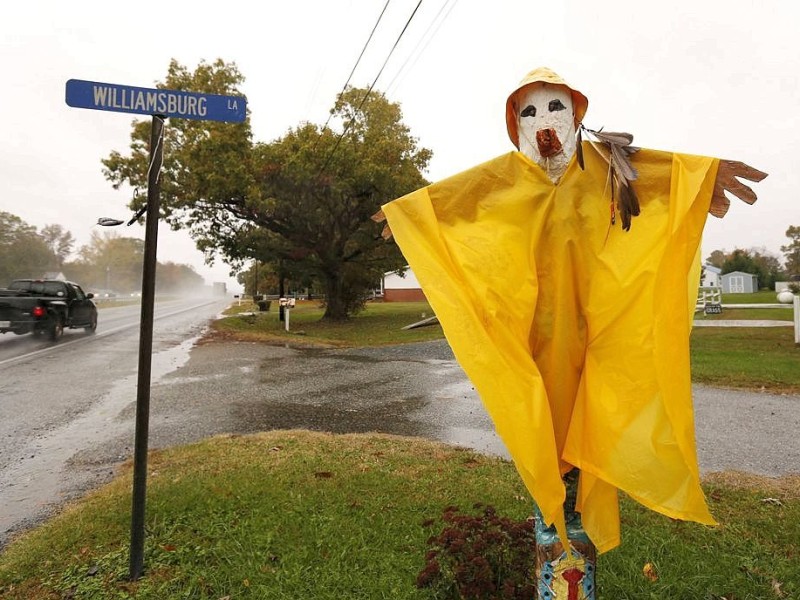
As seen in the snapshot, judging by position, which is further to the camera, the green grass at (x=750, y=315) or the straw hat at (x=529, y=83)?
the green grass at (x=750, y=315)

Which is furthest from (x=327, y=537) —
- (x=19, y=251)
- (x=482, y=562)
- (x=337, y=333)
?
(x=19, y=251)

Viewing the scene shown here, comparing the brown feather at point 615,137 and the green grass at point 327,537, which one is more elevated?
the brown feather at point 615,137

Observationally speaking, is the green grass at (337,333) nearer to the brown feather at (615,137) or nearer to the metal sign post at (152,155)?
the metal sign post at (152,155)

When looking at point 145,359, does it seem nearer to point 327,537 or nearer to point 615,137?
point 327,537

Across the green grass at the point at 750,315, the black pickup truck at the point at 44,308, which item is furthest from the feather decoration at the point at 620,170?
the green grass at the point at 750,315

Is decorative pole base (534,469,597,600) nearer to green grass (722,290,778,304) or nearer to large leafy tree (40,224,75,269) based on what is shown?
green grass (722,290,778,304)

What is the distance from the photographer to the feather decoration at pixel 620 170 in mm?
1860

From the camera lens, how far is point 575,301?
196cm

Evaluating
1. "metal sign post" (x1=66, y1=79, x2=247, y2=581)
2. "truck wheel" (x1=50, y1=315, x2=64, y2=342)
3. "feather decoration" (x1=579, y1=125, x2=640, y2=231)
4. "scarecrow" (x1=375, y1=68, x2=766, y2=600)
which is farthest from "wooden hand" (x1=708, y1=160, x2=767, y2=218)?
"truck wheel" (x1=50, y1=315, x2=64, y2=342)

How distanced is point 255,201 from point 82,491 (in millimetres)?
16383

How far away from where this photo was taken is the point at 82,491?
14.2 feet

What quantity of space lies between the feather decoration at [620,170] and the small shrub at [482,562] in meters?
1.66

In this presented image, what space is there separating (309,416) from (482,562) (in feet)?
15.4

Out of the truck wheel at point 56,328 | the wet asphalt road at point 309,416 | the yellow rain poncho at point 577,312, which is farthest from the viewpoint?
→ the truck wheel at point 56,328
